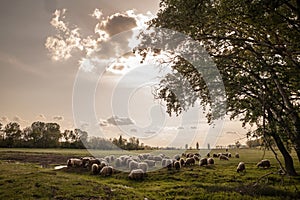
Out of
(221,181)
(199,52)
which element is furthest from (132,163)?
(199,52)

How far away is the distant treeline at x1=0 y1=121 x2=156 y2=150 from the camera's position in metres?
99.5

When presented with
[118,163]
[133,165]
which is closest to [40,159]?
[118,163]

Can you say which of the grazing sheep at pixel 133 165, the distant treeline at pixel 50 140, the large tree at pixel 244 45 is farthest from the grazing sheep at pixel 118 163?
the distant treeline at pixel 50 140

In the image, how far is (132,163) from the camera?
2855 centimetres

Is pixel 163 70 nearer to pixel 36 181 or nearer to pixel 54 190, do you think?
pixel 54 190

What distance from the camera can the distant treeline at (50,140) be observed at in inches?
3917

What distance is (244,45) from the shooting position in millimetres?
13109

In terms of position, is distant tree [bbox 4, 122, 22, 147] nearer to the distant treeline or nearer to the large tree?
the distant treeline

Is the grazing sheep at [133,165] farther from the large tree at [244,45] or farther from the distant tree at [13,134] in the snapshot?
the distant tree at [13,134]

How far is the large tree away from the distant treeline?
270ft

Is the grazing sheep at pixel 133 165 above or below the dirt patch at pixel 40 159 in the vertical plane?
above

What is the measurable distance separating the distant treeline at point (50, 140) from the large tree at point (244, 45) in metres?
82.3

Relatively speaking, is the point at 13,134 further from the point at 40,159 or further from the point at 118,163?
the point at 118,163

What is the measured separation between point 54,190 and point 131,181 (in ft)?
22.6
